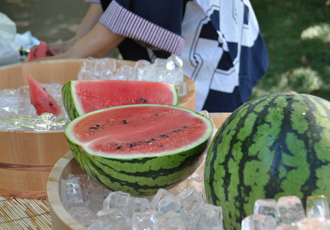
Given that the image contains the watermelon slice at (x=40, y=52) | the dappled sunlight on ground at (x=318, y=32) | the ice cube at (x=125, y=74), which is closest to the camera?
the ice cube at (x=125, y=74)

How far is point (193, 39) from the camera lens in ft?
7.20

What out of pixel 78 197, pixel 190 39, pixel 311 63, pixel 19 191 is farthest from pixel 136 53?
pixel 311 63

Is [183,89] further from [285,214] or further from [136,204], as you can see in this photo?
[285,214]

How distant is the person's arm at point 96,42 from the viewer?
6.87 ft

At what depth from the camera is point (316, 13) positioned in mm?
5879

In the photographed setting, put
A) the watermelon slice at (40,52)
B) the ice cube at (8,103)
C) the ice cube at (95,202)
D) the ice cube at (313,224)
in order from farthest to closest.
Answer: the watermelon slice at (40,52) → the ice cube at (8,103) → the ice cube at (95,202) → the ice cube at (313,224)

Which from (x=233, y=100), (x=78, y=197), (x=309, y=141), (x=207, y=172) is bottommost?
(x=233, y=100)

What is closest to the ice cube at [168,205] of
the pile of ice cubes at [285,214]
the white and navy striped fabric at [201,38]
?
the pile of ice cubes at [285,214]

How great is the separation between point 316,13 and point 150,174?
605 centimetres

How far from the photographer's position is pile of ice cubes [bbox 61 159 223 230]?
2.20 feet

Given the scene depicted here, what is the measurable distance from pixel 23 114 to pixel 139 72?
0.57m

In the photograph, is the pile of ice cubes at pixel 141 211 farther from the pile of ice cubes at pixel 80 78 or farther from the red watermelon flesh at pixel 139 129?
the pile of ice cubes at pixel 80 78

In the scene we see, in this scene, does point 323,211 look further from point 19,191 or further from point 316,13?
point 316,13

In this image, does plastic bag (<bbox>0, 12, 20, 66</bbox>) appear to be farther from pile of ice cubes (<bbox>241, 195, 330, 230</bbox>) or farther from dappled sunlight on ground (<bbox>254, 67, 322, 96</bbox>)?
dappled sunlight on ground (<bbox>254, 67, 322, 96</bbox>)
